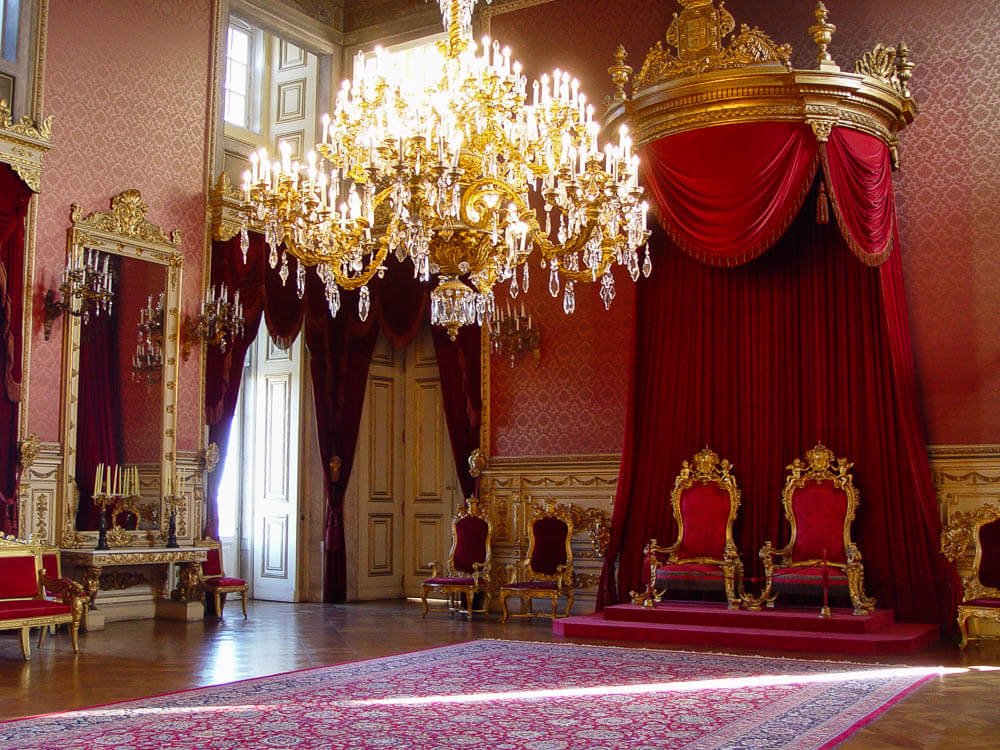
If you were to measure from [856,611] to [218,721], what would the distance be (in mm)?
4212

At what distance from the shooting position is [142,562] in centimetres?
823

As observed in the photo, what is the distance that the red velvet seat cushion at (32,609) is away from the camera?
6359mm

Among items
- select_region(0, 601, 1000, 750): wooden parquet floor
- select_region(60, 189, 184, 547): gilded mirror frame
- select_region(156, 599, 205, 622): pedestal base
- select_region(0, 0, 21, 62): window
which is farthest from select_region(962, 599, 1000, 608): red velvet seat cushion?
select_region(0, 0, 21, 62): window

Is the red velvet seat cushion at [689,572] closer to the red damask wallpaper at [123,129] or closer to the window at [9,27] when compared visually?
the red damask wallpaper at [123,129]

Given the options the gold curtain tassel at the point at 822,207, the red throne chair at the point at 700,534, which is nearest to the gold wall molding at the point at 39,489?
the red throne chair at the point at 700,534

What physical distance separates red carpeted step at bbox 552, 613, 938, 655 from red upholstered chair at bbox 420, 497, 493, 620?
1281 mm

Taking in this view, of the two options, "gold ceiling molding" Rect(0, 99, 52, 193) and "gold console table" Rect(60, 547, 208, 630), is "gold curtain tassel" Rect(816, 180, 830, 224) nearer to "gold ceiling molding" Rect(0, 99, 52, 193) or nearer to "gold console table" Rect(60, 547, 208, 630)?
"gold console table" Rect(60, 547, 208, 630)

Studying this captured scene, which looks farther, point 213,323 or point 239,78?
point 239,78

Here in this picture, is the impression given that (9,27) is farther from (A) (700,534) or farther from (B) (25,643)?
(A) (700,534)

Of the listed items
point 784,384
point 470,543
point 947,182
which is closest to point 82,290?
point 470,543

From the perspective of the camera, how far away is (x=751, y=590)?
7957mm

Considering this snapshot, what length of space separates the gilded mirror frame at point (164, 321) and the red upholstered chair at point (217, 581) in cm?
47

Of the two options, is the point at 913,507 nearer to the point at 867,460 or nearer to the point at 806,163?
the point at 867,460

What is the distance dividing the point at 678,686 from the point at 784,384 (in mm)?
3121
